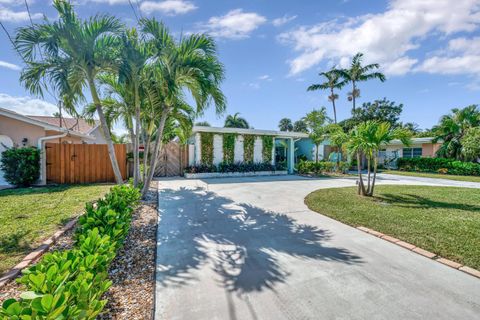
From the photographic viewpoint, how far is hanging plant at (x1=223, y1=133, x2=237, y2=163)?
14645 millimetres

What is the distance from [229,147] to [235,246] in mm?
11200

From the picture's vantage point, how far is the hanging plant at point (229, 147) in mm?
14645

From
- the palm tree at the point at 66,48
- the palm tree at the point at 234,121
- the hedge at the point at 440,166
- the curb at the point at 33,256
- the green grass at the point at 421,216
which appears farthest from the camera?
the palm tree at the point at 234,121

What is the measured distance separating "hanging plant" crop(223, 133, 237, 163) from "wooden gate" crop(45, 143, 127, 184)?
20.0ft

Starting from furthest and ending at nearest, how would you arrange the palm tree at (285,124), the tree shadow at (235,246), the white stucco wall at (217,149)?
the palm tree at (285,124) → the white stucco wall at (217,149) → the tree shadow at (235,246)

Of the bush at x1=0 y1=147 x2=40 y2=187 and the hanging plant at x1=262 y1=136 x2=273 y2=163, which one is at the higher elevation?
the hanging plant at x1=262 y1=136 x2=273 y2=163

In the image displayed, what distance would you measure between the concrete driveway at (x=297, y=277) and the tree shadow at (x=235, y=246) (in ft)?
0.05

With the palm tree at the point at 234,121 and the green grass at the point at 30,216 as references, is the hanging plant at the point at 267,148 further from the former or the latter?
the palm tree at the point at 234,121

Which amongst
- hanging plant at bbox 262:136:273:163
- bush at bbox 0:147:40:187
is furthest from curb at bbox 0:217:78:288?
hanging plant at bbox 262:136:273:163

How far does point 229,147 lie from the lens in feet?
48.4

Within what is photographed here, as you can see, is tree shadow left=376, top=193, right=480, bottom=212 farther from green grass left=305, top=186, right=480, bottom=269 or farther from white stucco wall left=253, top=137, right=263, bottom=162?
white stucco wall left=253, top=137, right=263, bottom=162

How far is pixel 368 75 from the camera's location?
21750mm

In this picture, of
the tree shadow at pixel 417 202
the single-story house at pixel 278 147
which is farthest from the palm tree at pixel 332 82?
the tree shadow at pixel 417 202

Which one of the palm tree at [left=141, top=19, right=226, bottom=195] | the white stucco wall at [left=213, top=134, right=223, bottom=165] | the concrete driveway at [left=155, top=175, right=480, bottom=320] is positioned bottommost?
the concrete driveway at [left=155, top=175, right=480, bottom=320]
